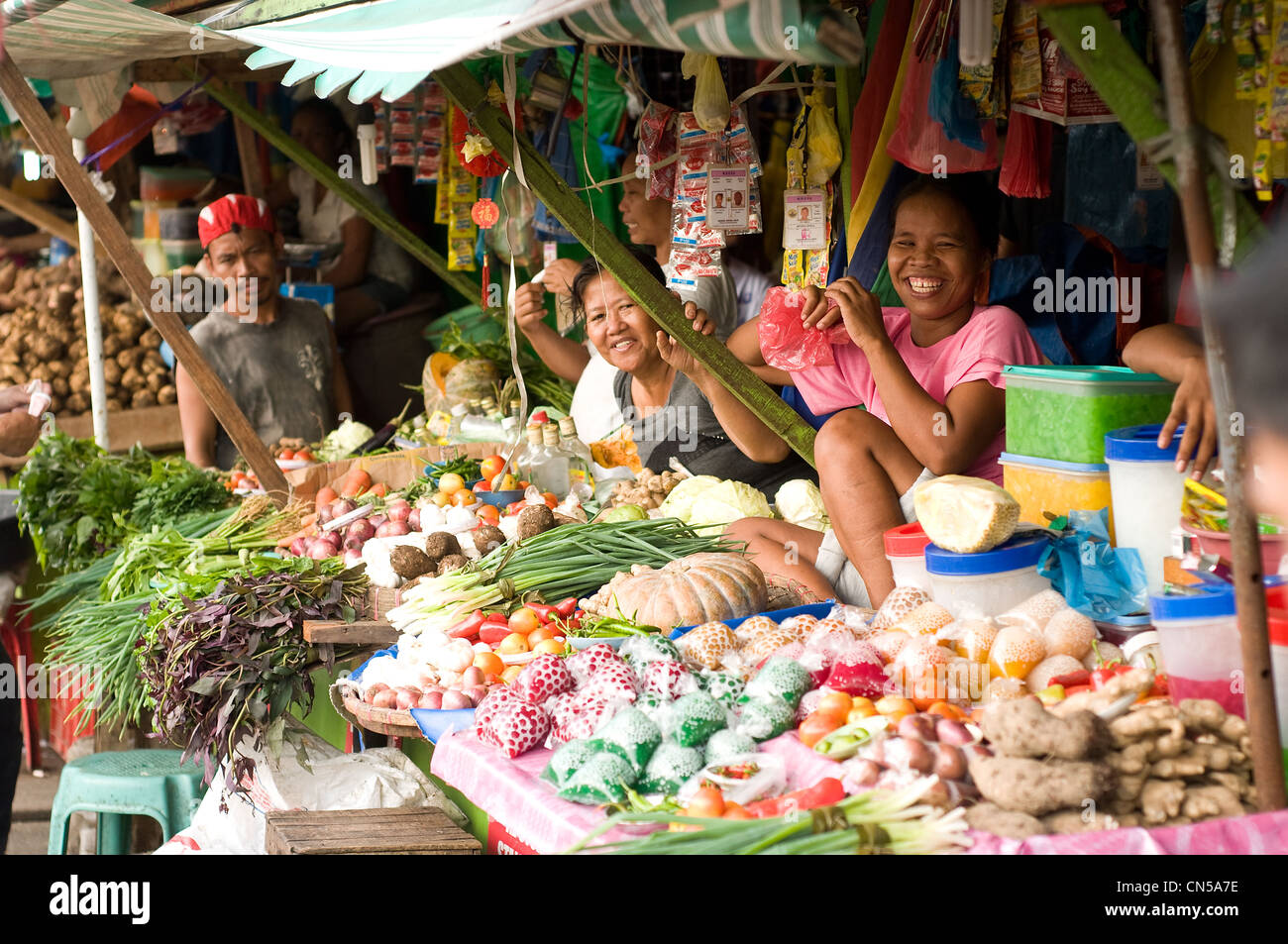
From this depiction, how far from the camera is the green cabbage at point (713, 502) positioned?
4023mm

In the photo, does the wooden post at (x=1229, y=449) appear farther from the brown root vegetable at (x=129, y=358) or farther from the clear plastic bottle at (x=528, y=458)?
the brown root vegetable at (x=129, y=358)

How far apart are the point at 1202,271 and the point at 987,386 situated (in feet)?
5.41

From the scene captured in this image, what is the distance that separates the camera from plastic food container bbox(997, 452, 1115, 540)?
2.64 metres

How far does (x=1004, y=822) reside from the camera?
6.07ft

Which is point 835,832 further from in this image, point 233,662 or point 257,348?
point 257,348

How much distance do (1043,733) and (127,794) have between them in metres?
2.85

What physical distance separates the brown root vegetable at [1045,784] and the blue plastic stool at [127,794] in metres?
2.66

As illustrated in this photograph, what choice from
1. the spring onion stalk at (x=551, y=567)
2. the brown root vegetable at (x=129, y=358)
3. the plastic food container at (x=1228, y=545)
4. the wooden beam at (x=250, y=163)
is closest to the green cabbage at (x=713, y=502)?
the spring onion stalk at (x=551, y=567)

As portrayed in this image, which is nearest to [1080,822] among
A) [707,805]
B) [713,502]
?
[707,805]

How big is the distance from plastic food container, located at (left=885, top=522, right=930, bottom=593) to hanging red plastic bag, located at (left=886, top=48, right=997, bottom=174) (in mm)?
1342

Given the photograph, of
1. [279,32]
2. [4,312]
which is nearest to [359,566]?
[279,32]

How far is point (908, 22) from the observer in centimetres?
392

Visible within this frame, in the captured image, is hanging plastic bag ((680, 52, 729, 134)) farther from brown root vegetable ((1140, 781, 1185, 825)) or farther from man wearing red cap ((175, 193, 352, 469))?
brown root vegetable ((1140, 781, 1185, 825))

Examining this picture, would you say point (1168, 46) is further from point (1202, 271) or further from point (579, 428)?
point (579, 428)
